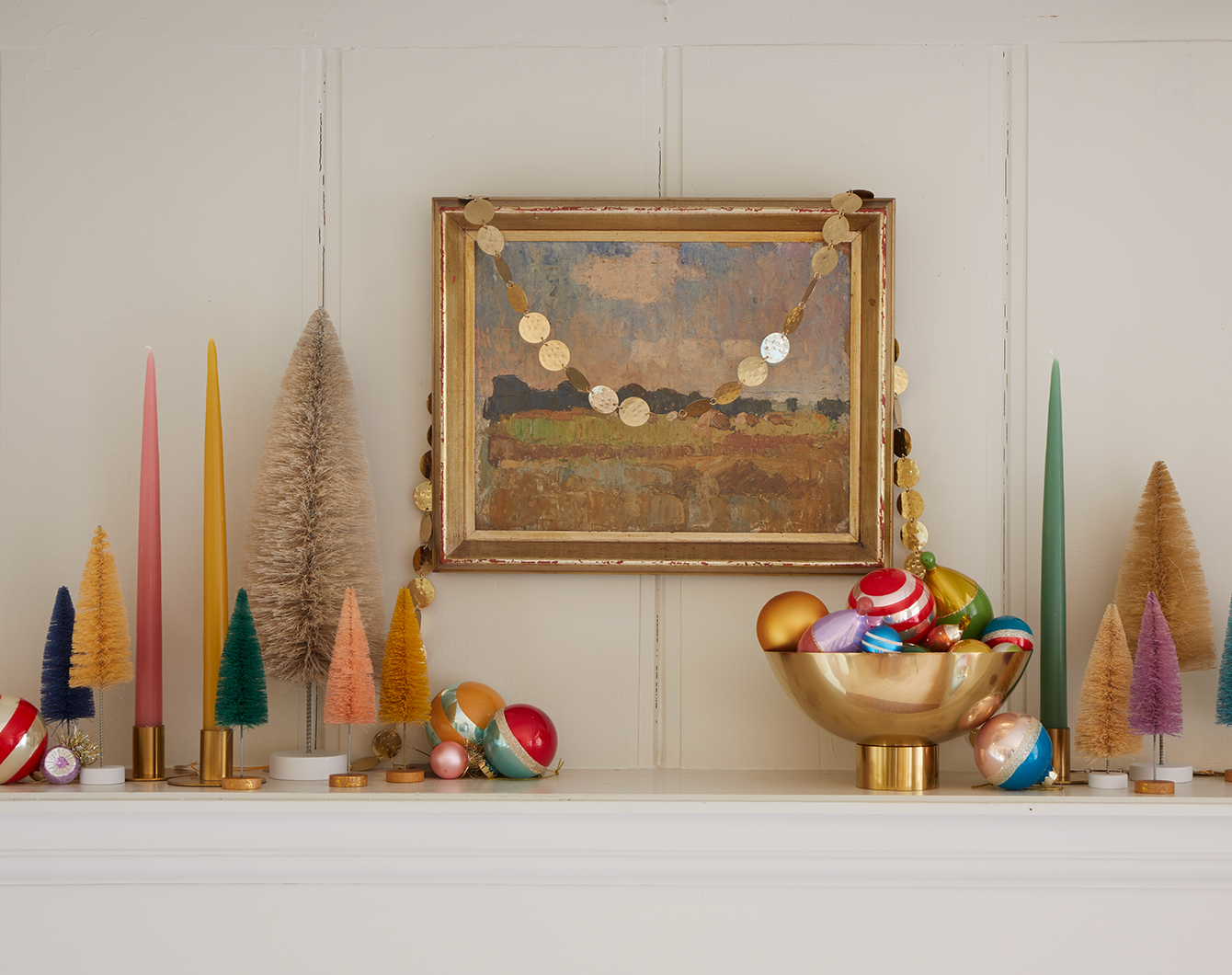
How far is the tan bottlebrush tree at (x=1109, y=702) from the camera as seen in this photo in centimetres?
85

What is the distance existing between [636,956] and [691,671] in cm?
28

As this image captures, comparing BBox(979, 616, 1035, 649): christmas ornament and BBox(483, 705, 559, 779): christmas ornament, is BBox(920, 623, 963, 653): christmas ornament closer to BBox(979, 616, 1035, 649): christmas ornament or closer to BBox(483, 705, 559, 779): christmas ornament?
BBox(979, 616, 1035, 649): christmas ornament

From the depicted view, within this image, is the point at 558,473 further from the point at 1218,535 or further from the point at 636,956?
the point at 1218,535

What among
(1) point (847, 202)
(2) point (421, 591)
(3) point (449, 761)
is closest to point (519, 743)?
(3) point (449, 761)

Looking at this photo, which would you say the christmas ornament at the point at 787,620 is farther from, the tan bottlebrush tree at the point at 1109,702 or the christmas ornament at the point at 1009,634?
the tan bottlebrush tree at the point at 1109,702

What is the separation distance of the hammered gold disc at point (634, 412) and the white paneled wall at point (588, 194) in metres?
0.16

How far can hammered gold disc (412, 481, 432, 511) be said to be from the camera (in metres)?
0.98

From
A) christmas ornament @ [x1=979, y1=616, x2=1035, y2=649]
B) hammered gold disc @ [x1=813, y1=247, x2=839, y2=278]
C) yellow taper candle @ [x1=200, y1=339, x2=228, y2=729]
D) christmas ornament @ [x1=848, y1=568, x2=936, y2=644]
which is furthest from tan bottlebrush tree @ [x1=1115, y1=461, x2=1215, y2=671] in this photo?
yellow taper candle @ [x1=200, y1=339, x2=228, y2=729]

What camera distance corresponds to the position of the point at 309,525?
914 millimetres

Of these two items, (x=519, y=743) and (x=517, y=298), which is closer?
(x=519, y=743)

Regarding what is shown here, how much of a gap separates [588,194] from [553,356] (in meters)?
0.18

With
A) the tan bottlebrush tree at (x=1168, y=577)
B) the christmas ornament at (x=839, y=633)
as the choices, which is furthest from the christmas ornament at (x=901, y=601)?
the tan bottlebrush tree at (x=1168, y=577)

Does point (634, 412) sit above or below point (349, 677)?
above

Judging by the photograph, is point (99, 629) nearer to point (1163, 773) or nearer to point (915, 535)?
point (915, 535)
